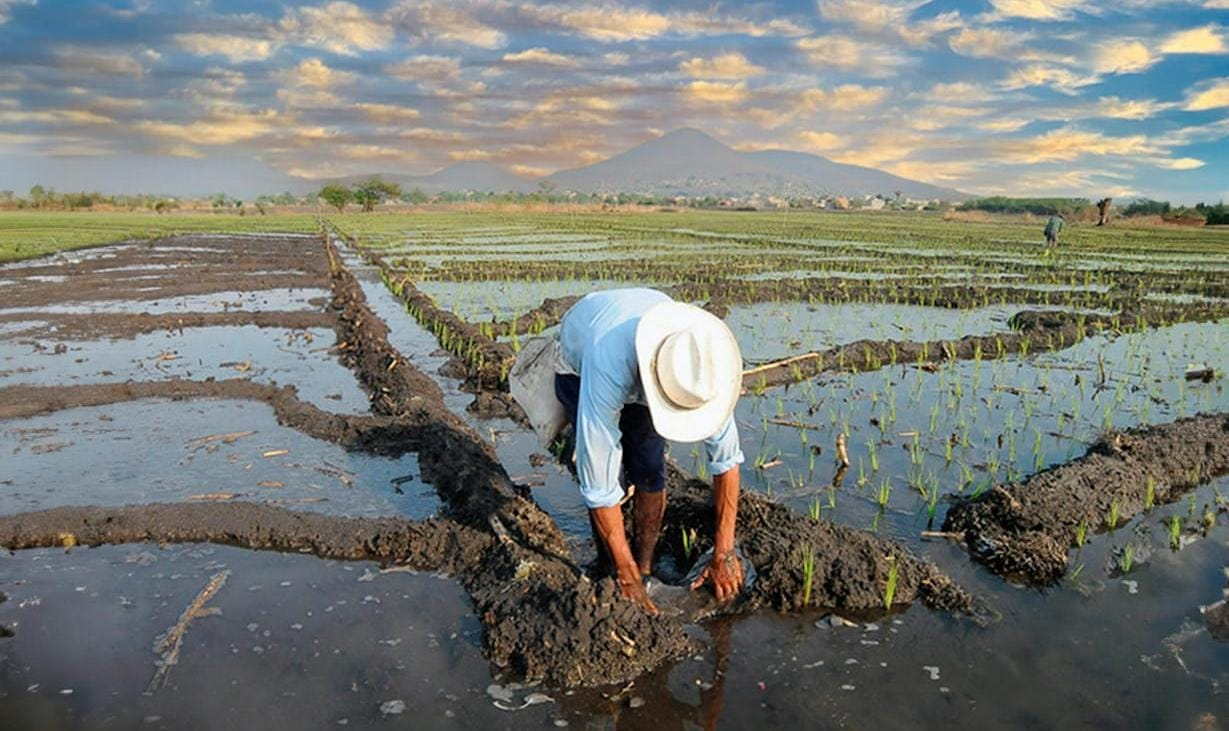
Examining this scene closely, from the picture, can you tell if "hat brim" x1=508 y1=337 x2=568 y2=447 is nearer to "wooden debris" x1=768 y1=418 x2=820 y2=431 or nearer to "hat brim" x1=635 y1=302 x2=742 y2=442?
"hat brim" x1=635 y1=302 x2=742 y2=442

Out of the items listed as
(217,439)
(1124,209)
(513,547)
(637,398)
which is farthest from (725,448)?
(1124,209)

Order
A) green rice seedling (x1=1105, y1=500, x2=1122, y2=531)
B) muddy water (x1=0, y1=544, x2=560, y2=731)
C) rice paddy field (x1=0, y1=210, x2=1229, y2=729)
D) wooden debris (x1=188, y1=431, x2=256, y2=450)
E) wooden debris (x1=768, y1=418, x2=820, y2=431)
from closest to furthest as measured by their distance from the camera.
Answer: muddy water (x1=0, y1=544, x2=560, y2=731) < rice paddy field (x1=0, y1=210, x2=1229, y2=729) < green rice seedling (x1=1105, y1=500, x2=1122, y2=531) < wooden debris (x1=188, y1=431, x2=256, y2=450) < wooden debris (x1=768, y1=418, x2=820, y2=431)

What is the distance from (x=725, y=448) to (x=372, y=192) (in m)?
64.8

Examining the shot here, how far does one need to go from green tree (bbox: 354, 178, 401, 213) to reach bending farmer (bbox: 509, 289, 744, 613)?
6076 centimetres

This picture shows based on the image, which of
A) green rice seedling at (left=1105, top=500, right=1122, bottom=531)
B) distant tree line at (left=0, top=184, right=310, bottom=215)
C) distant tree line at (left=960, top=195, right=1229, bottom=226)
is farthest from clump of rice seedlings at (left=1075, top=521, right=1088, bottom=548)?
distant tree line at (left=0, top=184, right=310, bottom=215)

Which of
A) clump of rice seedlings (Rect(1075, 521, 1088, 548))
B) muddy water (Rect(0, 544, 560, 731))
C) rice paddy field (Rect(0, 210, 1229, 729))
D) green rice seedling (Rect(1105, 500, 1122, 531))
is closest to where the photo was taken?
muddy water (Rect(0, 544, 560, 731))

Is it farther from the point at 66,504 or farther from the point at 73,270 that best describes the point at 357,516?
the point at 73,270

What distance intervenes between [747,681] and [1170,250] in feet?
81.8

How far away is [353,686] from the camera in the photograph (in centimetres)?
295

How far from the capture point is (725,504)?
3170 mm

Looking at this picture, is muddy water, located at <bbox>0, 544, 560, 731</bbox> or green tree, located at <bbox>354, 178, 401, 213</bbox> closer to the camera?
muddy water, located at <bbox>0, 544, 560, 731</bbox>

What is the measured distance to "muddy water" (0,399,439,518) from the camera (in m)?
4.71

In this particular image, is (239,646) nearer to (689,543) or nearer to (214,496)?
(214,496)

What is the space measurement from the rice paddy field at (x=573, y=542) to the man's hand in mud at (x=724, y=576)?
0.40 feet
